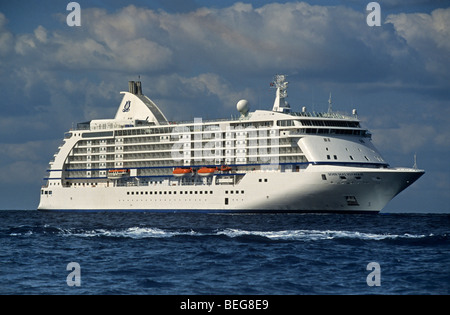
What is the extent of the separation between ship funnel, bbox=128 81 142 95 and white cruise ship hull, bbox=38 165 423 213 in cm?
2396

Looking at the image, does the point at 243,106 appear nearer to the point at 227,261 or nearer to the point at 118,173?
the point at 118,173

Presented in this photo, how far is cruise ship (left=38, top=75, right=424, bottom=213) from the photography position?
79.6m

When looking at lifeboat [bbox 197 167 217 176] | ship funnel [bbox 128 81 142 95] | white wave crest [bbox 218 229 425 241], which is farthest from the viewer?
ship funnel [bbox 128 81 142 95]

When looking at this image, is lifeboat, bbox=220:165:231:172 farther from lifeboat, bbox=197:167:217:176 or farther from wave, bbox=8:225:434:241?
wave, bbox=8:225:434:241

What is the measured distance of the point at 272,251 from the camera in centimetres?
4262

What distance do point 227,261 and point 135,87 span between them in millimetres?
77522

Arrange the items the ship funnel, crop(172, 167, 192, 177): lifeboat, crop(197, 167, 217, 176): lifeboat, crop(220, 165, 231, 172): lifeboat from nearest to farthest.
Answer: crop(220, 165, 231, 172): lifeboat, crop(197, 167, 217, 176): lifeboat, crop(172, 167, 192, 177): lifeboat, the ship funnel

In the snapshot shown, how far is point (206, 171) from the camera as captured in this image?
89188mm

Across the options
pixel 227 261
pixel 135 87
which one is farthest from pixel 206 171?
pixel 227 261

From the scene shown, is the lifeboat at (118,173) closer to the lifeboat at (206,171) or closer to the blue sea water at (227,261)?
the lifeboat at (206,171)

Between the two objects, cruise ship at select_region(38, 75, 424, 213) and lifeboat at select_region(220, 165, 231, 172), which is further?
lifeboat at select_region(220, 165, 231, 172)

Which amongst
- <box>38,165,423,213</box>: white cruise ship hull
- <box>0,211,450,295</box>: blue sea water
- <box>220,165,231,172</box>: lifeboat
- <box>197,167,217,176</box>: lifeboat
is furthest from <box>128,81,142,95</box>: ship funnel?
<box>0,211,450,295</box>: blue sea water

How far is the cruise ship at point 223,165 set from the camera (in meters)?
79.6
